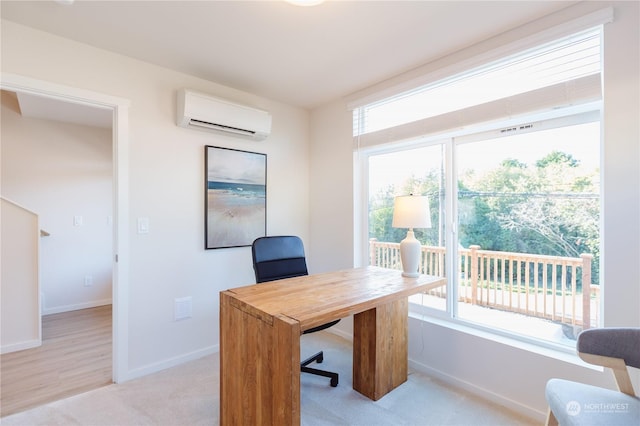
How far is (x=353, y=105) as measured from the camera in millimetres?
2914

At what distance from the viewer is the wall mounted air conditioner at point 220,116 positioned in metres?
2.41

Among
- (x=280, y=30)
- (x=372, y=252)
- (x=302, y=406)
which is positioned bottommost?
(x=302, y=406)

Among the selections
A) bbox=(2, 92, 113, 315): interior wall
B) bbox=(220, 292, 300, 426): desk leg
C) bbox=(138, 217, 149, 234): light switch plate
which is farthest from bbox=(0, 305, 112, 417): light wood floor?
bbox=(220, 292, 300, 426): desk leg

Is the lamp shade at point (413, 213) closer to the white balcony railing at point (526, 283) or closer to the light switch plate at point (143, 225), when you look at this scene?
the white balcony railing at point (526, 283)

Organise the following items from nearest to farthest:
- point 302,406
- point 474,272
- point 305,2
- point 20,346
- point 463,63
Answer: point 305,2
point 302,406
point 463,63
point 474,272
point 20,346

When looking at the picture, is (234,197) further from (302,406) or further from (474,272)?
(474,272)

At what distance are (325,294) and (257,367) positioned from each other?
0.50m

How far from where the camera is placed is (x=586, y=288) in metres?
1.80

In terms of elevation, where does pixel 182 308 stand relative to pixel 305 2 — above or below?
below

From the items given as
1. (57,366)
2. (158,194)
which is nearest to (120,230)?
(158,194)

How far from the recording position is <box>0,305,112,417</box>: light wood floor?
2.03m

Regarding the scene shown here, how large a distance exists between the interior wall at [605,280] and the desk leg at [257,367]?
4.78 ft

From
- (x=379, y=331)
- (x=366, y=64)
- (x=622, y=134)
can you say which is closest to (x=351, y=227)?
(x=379, y=331)

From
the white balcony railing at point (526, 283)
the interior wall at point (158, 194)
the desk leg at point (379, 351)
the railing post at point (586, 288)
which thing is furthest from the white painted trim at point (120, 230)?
the railing post at point (586, 288)
